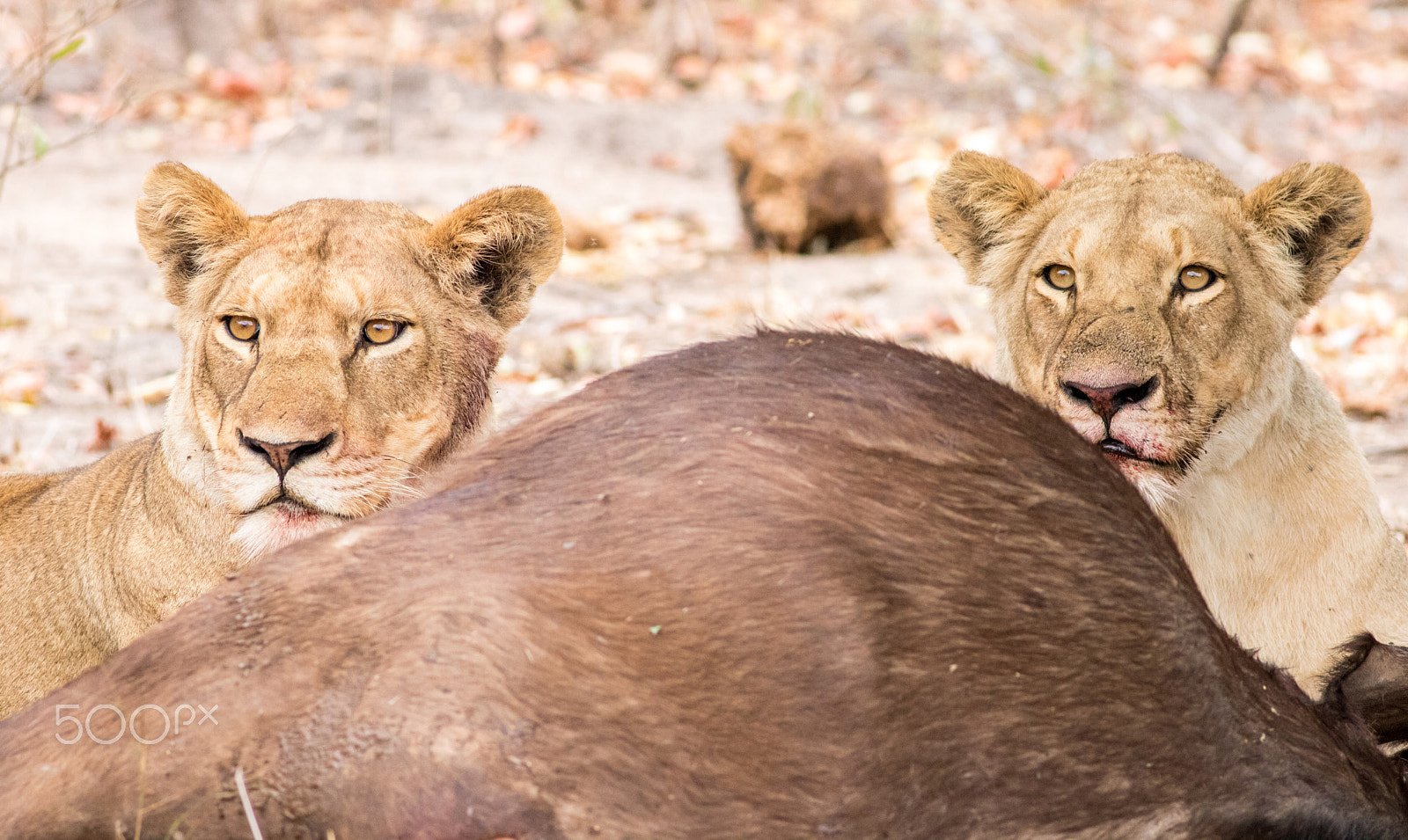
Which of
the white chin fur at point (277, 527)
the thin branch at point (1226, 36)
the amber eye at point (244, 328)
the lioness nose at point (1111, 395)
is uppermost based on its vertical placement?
the thin branch at point (1226, 36)

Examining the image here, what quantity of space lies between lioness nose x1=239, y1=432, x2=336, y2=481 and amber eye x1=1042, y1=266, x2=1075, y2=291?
1.97m

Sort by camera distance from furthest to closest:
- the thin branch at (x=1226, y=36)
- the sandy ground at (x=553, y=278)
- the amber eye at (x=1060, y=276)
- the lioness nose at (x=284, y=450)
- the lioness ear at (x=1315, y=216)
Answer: the thin branch at (x=1226, y=36), the sandy ground at (x=553, y=278), the amber eye at (x=1060, y=276), the lioness ear at (x=1315, y=216), the lioness nose at (x=284, y=450)

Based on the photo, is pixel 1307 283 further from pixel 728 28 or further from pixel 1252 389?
pixel 728 28

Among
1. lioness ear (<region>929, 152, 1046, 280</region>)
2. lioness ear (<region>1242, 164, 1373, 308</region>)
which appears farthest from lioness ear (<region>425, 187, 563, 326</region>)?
lioness ear (<region>1242, 164, 1373, 308</region>)

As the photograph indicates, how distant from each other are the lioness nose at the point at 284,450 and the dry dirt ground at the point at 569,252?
0.99m

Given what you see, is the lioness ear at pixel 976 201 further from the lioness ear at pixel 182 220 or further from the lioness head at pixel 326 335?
the lioness ear at pixel 182 220

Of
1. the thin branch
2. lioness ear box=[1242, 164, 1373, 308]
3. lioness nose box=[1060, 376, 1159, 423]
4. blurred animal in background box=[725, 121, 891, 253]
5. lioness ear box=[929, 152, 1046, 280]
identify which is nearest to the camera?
lioness nose box=[1060, 376, 1159, 423]

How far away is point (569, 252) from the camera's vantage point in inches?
356

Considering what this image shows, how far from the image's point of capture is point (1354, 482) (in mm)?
3627

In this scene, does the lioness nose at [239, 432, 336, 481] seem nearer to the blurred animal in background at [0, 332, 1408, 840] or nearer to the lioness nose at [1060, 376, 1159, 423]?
the blurred animal in background at [0, 332, 1408, 840]

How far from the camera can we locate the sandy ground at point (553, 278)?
6.09 meters

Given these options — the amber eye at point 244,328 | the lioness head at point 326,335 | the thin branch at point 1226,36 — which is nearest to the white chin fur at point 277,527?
the lioness head at point 326,335

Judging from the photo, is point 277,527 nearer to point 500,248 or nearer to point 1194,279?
point 500,248

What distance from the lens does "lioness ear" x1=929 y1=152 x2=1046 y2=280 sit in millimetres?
4227
